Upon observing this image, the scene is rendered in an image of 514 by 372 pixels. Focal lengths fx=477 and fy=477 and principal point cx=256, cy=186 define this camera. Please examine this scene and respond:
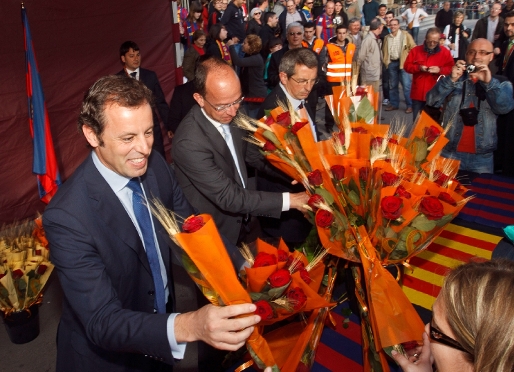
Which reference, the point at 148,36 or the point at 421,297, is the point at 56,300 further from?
the point at 148,36

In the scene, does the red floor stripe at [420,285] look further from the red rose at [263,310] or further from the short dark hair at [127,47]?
the short dark hair at [127,47]

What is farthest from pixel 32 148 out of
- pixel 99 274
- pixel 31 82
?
pixel 99 274

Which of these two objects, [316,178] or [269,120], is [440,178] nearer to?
[316,178]

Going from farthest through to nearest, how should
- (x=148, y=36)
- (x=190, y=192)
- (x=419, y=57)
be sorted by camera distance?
(x=419, y=57) < (x=148, y=36) < (x=190, y=192)

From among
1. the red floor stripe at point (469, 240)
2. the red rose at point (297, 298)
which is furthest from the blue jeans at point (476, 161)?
the red rose at point (297, 298)

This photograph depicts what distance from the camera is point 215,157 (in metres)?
2.65

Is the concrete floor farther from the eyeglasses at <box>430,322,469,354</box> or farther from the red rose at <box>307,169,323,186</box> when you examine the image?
the eyeglasses at <box>430,322,469,354</box>

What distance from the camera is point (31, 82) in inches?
180

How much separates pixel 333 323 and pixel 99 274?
102 cm

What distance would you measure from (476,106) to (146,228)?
2981 mm

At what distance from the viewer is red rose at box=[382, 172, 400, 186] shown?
188 centimetres

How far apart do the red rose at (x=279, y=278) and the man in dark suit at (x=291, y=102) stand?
1579 millimetres

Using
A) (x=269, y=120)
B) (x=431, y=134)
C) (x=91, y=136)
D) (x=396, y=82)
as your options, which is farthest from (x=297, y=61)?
(x=396, y=82)

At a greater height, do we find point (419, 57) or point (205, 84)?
point (205, 84)
